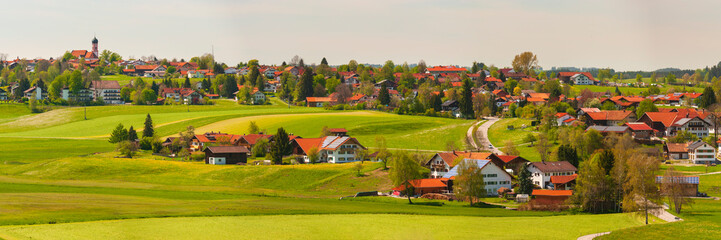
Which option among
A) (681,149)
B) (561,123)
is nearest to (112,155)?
(561,123)

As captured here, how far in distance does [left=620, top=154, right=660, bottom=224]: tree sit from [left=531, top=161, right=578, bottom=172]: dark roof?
46.6 ft

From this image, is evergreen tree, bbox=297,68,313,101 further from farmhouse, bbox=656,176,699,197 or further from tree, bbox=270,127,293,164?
farmhouse, bbox=656,176,699,197

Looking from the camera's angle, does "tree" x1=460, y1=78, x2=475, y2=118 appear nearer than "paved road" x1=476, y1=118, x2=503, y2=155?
No

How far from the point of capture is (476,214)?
192 ft

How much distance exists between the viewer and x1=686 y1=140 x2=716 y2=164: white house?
3484 inches

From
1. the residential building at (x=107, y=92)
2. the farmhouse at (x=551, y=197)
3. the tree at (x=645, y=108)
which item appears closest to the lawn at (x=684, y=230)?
the farmhouse at (x=551, y=197)

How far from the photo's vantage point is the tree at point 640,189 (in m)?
58.2

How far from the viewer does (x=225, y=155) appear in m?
94.6

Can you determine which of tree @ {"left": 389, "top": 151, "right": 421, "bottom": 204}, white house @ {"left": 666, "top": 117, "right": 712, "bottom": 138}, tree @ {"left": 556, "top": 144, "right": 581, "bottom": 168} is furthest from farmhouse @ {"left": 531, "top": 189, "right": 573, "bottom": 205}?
white house @ {"left": 666, "top": 117, "right": 712, "bottom": 138}

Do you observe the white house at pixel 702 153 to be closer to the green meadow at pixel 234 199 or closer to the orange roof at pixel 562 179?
the orange roof at pixel 562 179

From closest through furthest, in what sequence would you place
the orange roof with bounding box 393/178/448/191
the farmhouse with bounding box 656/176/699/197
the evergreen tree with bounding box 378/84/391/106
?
the farmhouse with bounding box 656/176/699/197 < the orange roof with bounding box 393/178/448/191 < the evergreen tree with bounding box 378/84/391/106

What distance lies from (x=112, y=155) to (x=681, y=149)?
74.7 m

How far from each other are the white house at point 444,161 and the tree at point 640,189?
2058cm

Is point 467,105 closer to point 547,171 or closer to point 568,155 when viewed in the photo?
point 568,155
